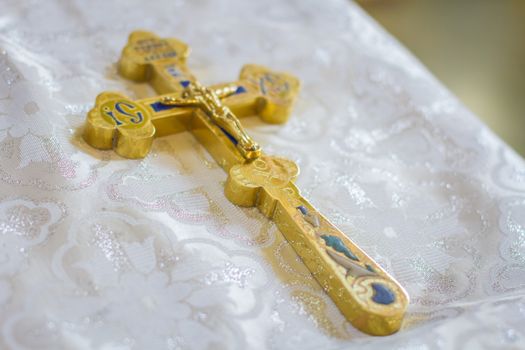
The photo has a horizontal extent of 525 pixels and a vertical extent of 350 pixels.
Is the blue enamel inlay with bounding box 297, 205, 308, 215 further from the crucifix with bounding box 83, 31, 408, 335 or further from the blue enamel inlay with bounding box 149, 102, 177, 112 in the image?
the blue enamel inlay with bounding box 149, 102, 177, 112

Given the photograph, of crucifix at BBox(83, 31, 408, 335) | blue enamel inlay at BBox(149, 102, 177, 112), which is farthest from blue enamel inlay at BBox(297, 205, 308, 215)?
blue enamel inlay at BBox(149, 102, 177, 112)

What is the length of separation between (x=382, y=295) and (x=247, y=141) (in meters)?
0.32

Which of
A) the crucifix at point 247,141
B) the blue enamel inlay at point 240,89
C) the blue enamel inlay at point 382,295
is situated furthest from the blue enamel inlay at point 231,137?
the blue enamel inlay at point 382,295

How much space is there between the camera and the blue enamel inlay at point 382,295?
0.91 metres

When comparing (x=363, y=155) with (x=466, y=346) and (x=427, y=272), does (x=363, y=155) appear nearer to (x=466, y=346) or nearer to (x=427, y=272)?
(x=427, y=272)

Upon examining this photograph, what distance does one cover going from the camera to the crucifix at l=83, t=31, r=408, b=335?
0.93 meters

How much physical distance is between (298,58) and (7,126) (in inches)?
24.3

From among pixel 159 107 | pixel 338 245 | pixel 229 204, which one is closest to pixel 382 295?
pixel 338 245

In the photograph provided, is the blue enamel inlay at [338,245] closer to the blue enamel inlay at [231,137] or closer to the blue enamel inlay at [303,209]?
the blue enamel inlay at [303,209]

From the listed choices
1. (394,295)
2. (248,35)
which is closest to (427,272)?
(394,295)

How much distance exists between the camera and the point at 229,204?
3.54 feet

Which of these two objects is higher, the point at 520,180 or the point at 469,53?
the point at 520,180

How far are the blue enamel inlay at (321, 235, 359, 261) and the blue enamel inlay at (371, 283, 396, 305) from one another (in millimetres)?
53

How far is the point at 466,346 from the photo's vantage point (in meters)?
0.90
